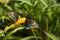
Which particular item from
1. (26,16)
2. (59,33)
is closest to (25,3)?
(26,16)

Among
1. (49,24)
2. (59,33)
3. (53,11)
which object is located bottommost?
(59,33)

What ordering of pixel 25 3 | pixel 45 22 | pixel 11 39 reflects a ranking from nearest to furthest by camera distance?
pixel 11 39
pixel 45 22
pixel 25 3

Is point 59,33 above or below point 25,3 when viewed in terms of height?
below

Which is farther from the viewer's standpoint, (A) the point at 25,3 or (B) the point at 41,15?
(A) the point at 25,3

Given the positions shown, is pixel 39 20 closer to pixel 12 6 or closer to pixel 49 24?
pixel 49 24

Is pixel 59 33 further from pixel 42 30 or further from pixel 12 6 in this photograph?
pixel 12 6

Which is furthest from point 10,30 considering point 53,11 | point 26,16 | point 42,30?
point 53,11

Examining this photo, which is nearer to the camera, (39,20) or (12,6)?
(39,20)

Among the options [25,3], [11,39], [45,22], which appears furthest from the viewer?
[25,3]

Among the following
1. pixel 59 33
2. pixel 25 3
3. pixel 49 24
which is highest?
pixel 25 3
